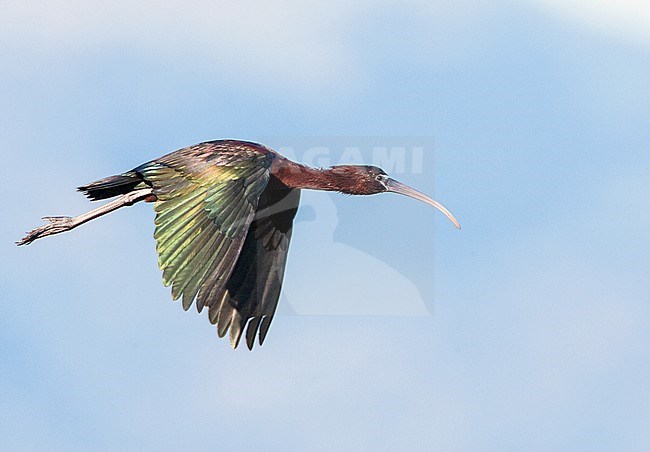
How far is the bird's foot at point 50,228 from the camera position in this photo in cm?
2297

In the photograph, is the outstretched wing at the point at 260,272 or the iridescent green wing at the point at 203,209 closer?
the iridescent green wing at the point at 203,209

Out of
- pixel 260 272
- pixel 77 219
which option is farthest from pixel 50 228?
pixel 260 272

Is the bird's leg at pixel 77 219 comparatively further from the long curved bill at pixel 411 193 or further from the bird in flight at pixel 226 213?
the long curved bill at pixel 411 193

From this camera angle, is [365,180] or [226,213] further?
[365,180]

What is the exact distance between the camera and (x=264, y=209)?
23.0 meters

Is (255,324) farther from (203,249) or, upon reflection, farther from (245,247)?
(203,249)

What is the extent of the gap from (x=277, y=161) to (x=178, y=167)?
161 centimetres

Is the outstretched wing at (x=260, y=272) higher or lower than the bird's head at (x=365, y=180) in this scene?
lower

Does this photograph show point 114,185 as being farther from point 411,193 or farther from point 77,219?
point 411,193

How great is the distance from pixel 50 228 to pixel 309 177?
408 cm

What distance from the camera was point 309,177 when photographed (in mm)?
22156

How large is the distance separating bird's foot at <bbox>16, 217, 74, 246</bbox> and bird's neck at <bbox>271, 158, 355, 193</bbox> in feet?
11.2

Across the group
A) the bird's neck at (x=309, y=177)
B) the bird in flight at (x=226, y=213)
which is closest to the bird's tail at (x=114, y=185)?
the bird in flight at (x=226, y=213)

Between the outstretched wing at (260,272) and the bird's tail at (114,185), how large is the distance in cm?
199
